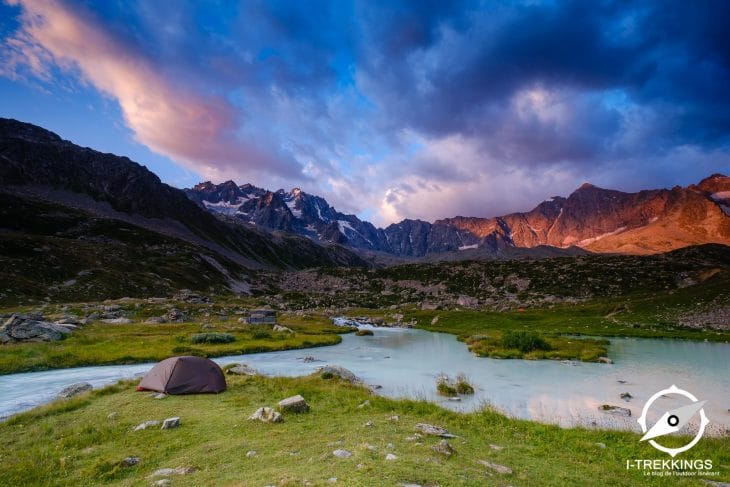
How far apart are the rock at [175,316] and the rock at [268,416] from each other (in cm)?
5752

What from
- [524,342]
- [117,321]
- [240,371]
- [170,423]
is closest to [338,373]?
[240,371]

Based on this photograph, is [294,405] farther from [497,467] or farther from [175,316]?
[175,316]

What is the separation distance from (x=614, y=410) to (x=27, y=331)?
57.5m

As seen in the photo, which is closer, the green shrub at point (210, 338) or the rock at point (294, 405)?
the rock at point (294, 405)

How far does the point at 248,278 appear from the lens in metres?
191

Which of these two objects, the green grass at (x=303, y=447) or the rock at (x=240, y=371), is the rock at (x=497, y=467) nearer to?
the green grass at (x=303, y=447)

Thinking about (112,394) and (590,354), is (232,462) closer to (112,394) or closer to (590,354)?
(112,394)

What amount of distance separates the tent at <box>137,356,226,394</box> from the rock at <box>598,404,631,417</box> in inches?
995

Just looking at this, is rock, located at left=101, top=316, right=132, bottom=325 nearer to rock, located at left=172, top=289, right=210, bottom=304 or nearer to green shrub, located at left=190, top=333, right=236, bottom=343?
green shrub, located at left=190, top=333, right=236, bottom=343

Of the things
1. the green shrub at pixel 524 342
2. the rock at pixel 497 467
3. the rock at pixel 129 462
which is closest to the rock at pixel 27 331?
the rock at pixel 129 462

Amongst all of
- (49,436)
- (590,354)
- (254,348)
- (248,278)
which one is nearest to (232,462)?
(49,436)

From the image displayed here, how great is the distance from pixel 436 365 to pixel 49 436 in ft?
114

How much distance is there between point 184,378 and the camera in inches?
1005

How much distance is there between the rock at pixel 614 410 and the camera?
23625 mm
